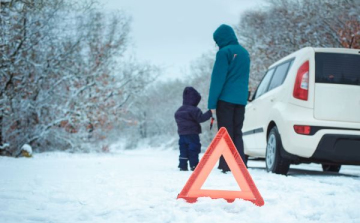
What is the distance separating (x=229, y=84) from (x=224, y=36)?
0.71 m

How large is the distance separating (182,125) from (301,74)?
214cm

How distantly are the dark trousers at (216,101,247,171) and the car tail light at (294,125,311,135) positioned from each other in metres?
0.79

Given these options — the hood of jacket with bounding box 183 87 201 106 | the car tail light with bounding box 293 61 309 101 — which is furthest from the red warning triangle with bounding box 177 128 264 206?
the hood of jacket with bounding box 183 87 201 106

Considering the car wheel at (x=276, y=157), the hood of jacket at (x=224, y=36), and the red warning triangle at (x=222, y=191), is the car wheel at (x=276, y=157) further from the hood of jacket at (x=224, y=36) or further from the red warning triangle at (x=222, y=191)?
the red warning triangle at (x=222, y=191)

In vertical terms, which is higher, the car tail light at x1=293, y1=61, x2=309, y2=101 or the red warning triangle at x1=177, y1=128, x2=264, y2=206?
the car tail light at x1=293, y1=61, x2=309, y2=101

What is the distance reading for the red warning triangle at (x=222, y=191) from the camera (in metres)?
3.25

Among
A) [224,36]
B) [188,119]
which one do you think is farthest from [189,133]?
[224,36]

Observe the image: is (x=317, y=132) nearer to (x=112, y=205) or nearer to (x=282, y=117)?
(x=282, y=117)

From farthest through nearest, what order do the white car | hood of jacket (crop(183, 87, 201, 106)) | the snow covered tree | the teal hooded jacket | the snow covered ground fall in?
the snow covered tree < hood of jacket (crop(183, 87, 201, 106)) < the teal hooded jacket < the white car < the snow covered ground

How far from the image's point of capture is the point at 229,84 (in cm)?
554

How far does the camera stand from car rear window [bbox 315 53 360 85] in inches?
210

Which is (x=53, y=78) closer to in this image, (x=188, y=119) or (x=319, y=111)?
(x=188, y=119)

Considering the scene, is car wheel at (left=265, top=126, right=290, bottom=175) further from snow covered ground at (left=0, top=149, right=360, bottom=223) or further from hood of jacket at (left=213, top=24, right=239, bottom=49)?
hood of jacket at (left=213, top=24, right=239, bottom=49)

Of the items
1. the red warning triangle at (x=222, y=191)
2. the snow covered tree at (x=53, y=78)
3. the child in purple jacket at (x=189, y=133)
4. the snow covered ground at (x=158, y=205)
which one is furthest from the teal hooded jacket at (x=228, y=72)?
the snow covered tree at (x=53, y=78)
